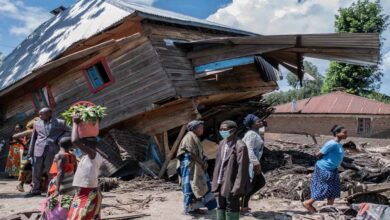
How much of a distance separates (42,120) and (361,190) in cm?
625

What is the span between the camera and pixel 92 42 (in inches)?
439

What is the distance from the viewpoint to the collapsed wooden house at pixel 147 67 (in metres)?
10.3

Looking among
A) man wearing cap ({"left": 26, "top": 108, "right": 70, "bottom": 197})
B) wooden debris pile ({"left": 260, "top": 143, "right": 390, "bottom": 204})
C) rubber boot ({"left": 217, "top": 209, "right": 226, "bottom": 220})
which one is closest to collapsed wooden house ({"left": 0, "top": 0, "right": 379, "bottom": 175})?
wooden debris pile ({"left": 260, "top": 143, "right": 390, "bottom": 204})

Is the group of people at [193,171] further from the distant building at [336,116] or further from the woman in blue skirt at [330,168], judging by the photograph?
the distant building at [336,116]

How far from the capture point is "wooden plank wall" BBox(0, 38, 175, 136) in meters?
10.5

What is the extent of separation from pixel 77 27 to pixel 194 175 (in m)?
7.87

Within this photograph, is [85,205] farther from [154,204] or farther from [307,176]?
[307,176]

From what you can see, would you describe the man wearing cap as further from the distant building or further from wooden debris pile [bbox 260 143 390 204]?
the distant building

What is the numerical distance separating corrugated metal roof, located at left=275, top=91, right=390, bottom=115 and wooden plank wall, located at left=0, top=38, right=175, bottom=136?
16227 millimetres

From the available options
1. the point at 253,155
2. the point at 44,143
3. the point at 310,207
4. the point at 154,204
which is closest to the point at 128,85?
the point at 44,143

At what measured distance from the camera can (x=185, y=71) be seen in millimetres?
11078

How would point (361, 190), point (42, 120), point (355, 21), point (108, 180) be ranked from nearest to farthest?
point (361, 190) < point (42, 120) < point (108, 180) < point (355, 21)

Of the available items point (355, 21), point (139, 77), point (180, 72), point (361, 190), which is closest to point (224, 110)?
point (180, 72)

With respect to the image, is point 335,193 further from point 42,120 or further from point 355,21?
point 355,21
